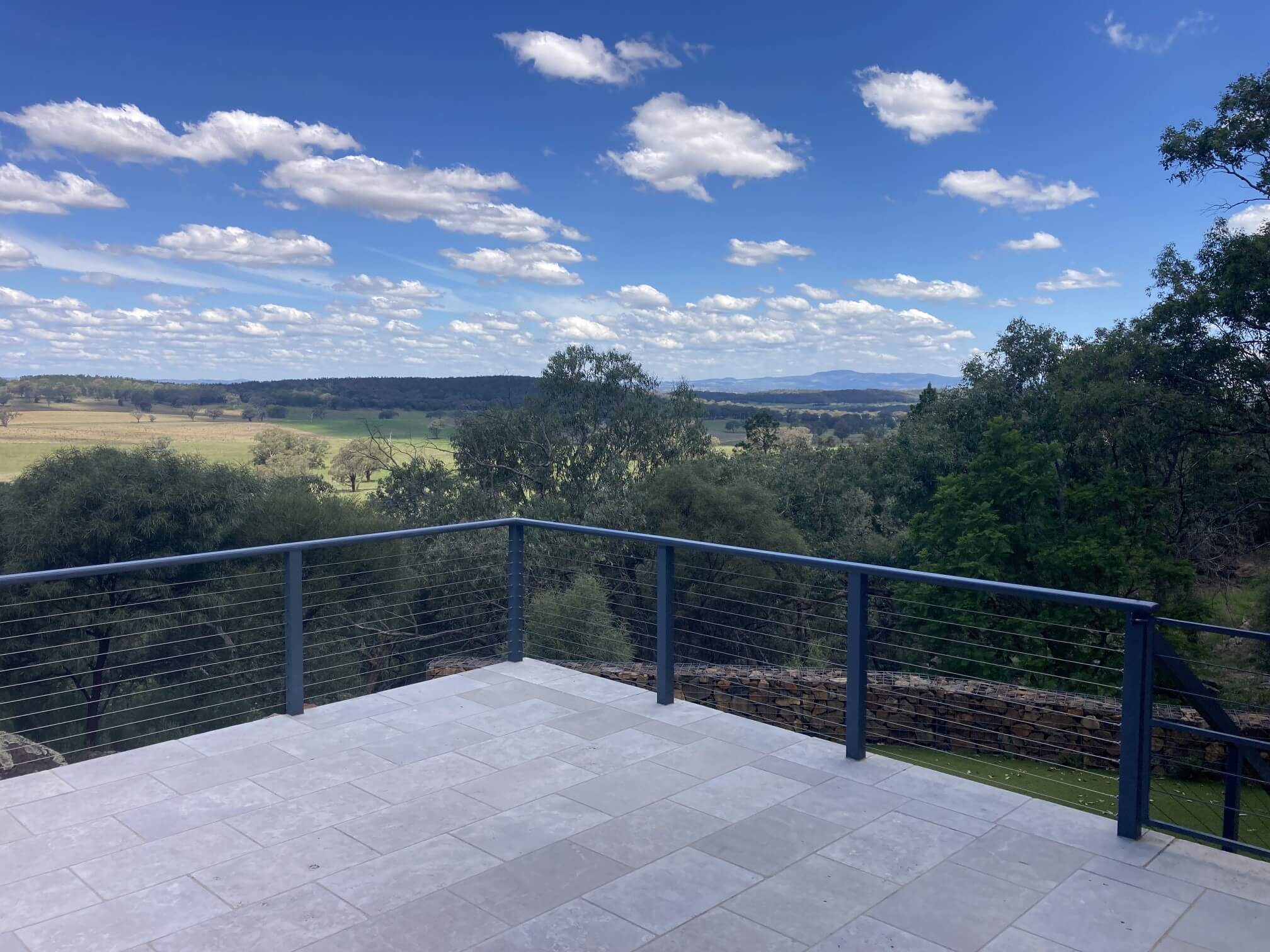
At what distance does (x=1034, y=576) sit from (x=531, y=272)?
27.1 meters

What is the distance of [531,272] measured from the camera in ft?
132

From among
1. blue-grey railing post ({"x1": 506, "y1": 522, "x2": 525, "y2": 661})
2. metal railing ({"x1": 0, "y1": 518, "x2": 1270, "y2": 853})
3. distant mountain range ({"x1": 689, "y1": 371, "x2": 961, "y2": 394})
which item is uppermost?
distant mountain range ({"x1": 689, "y1": 371, "x2": 961, "y2": 394})

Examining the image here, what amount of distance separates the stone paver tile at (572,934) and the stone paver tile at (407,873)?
397 millimetres

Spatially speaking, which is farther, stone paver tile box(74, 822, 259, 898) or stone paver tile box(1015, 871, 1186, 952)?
stone paver tile box(74, 822, 259, 898)

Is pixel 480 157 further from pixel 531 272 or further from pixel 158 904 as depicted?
pixel 158 904

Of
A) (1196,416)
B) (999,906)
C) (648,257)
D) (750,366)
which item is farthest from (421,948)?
(648,257)

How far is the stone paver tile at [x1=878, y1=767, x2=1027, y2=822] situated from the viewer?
144 inches

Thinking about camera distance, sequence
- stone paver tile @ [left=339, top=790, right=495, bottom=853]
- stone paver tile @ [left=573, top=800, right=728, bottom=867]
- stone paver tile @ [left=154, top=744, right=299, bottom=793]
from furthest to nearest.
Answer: stone paver tile @ [left=154, top=744, right=299, bottom=793] < stone paver tile @ [left=339, top=790, right=495, bottom=853] < stone paver tile @ [left=573, top=800, right=728, bottom=867]

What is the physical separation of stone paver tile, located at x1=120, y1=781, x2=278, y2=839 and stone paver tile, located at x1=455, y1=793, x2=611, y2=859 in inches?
36.3

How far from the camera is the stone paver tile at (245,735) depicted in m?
4.34

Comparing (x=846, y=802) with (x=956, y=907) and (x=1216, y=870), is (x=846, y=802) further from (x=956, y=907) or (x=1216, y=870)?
(x=1216, y=870)

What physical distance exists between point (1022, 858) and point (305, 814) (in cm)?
266

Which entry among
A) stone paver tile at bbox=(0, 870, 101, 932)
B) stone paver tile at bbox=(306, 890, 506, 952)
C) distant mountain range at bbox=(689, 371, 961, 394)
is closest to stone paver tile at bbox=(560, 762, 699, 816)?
stone paver tile at bbox=(306, 890, 506, 952)

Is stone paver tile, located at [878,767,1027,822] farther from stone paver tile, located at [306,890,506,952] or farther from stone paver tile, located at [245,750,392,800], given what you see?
stone paver tile, located at [245,750,392,800]
